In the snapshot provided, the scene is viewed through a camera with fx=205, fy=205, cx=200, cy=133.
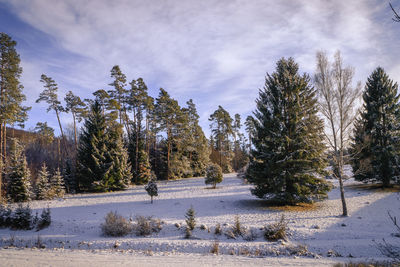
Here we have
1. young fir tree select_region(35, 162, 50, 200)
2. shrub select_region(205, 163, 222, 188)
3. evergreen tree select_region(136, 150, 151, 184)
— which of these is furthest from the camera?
evergreen tree select_region(136, 150, 151, 184)

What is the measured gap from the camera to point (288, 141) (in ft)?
42.5

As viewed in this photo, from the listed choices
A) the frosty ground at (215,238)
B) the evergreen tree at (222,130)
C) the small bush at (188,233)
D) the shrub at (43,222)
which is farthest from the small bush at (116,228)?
the evergreen tree at (222,130)

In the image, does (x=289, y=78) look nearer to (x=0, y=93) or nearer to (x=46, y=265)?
(x=46, y=265)

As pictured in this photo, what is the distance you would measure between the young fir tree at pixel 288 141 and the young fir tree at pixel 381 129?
7227mm

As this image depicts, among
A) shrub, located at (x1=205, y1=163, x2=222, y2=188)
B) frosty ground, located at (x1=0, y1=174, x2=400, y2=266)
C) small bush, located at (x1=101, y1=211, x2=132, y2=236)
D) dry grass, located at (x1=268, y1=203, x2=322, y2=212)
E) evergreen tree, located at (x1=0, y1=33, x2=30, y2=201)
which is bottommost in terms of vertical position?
dry grass, located at (x1=268, y1=203, x2=322, y2=212)

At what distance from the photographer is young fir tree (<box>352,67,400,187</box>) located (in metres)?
17.6

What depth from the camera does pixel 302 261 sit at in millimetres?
6074

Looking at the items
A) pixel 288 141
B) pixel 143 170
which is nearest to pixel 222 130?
pixel 143 170

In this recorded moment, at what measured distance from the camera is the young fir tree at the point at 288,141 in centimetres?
1280

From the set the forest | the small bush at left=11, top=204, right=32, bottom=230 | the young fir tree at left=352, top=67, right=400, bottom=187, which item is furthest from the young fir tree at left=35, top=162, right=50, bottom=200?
the young fir tree at left=352, top=67, right=400, bottom=187

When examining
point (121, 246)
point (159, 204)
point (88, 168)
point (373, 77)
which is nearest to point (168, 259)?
point (121, 246)

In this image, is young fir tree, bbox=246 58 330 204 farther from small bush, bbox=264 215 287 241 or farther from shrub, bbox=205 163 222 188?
shrub, bbox=205 163 222 188

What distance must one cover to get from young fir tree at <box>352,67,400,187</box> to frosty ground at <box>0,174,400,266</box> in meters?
4.76

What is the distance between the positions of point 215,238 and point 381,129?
1895cm
